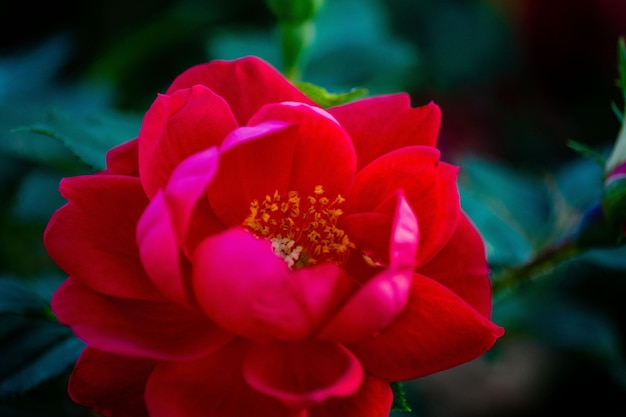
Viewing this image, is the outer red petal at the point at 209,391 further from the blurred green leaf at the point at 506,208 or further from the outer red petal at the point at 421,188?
the blurred green leaf at the point at 506,208

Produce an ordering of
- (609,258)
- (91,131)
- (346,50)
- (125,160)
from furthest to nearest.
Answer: (346,50), (609,258), (91,131), (125,160)

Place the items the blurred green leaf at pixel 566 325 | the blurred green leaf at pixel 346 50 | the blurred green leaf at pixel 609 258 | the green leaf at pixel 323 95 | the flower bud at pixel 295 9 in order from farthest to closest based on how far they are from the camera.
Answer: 1. the blurred green leaf at pixel 346 50
2. the blurred green leaf at pixel 566 325
3. the blurred green leaf at pixel 609 258
4. the flower bud at pixel 295 9
5. the green leaf at pixel 323 95

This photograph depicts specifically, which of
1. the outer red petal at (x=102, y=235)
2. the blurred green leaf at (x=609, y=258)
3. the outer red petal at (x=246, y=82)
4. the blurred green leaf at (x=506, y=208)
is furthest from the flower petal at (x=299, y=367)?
the blurred green leaf at (x=609, y=258)

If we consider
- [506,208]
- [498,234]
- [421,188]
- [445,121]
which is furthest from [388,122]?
[445,121]

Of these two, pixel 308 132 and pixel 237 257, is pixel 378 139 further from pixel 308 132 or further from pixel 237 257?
pixel 237 257

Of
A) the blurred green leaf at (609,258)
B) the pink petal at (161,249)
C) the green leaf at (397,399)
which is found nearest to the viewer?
the pink petal at (161,249)

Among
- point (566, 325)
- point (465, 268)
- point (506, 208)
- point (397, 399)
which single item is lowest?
point (566, 325)

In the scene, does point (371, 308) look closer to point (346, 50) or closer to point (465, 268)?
point (465, 268)

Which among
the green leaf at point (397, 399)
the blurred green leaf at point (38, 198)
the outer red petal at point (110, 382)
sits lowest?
the blurred green leaf at point (38, 198)
